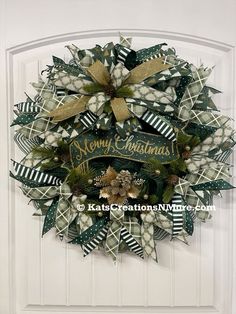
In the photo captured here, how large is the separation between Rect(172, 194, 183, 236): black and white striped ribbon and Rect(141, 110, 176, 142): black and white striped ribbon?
0.55 feet

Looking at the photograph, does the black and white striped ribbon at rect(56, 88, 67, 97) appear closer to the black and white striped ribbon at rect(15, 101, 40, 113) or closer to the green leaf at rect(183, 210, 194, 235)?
the black and white striped ribbon at rect(15, 101, 40, 113)

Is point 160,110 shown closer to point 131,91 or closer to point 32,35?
point 131,91

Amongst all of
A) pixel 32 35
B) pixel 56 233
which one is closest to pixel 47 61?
pixel 32 35

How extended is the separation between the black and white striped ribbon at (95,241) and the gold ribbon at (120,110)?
287 millimetres

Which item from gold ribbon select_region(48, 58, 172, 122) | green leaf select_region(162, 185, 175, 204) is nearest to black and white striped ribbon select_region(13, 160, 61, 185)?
gold ribbon select_region(48, 58, 172, 122)

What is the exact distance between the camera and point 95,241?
1.00 metres

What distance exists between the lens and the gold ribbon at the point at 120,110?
955mm

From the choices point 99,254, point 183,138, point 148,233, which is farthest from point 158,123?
point 99,254

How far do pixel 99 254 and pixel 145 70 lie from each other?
518 millimetres

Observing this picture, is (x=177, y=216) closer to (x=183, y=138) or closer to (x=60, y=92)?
(x=183, y=138)

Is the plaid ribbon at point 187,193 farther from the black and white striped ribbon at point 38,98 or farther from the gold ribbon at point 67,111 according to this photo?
the black and white striped ribbon at point 38,98

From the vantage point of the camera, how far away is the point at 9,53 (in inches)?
42.9

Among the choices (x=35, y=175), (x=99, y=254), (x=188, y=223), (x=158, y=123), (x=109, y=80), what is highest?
(x=109, y=80)

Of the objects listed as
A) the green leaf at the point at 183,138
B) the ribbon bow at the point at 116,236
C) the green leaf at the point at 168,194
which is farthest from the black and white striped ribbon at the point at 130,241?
the green leaf at the point at 183,138
